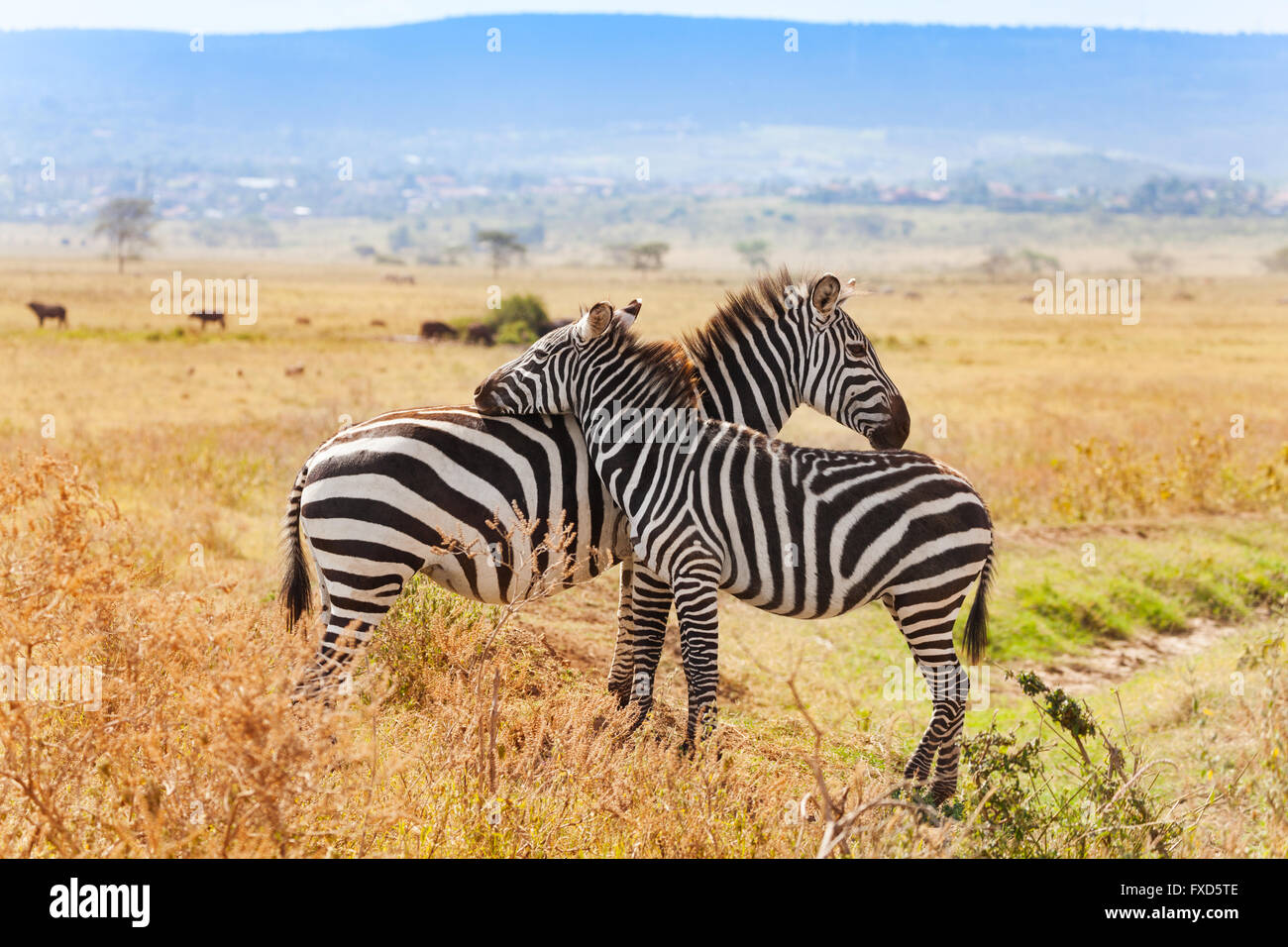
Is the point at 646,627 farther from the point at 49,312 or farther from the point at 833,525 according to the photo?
the point at 49,312

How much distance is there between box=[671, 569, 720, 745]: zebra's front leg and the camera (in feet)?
18.5

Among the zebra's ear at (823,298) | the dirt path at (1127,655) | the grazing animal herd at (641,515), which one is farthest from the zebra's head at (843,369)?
the dirt path at (1127,655)

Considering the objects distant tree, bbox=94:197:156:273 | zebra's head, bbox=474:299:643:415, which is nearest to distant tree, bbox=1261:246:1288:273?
distant tree, bbox=94:197:156:273

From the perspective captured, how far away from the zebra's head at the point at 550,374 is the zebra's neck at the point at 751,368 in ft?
2.64

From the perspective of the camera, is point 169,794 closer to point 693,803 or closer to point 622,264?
point 693,803

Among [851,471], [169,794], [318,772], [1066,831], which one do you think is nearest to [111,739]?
[169,794]

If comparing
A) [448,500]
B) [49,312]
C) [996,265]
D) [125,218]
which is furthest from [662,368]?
[125,218]

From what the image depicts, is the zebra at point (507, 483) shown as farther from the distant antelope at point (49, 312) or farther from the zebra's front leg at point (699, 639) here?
the distant antelope at point (49, 312)

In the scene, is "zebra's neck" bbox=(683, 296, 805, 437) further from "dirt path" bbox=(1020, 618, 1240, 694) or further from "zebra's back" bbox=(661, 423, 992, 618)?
"dirt path" bbox=(1020, 618, 1240, 694)

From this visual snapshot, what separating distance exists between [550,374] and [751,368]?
4.38 ft

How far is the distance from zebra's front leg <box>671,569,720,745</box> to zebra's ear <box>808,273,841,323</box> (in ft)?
6.33

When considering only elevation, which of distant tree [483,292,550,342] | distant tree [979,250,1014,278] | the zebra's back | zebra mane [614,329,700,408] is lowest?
the zebra's back

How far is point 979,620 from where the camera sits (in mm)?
6125

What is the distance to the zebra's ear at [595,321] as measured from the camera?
599cm
